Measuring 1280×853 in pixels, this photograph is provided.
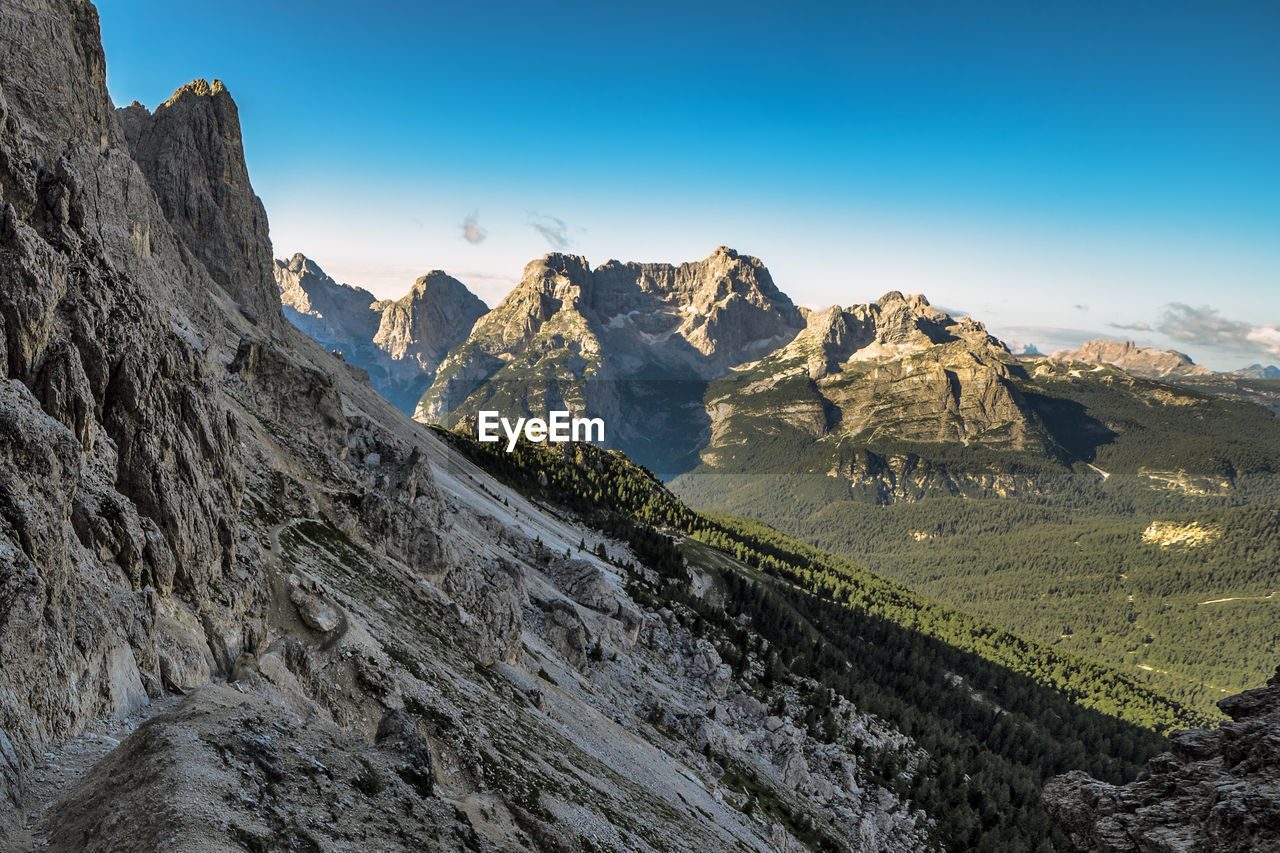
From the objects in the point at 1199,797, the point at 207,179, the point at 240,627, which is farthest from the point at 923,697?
the point at 207,179

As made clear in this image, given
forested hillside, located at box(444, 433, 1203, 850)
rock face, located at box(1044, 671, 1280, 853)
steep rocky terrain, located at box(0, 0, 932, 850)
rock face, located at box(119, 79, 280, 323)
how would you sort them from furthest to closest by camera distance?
rock face, located at box(119, 79, 280, 323), forested hillside, located at box(444, 433, 1203, 850), rock face, located at box(1044, 671, 1280, 853), steep rocky terrain, located at box(0, 0, 932, 850)

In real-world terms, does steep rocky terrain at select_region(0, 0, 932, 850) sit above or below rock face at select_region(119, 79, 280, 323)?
below

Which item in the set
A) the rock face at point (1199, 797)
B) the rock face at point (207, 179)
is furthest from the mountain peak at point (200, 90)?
the rock face at point (1199, 797)

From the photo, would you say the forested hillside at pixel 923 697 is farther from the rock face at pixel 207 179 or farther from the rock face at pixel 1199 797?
the rock face at pixel 207 179

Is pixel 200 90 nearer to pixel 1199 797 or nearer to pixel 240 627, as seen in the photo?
pixel 240 627

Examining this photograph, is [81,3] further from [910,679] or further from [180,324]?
[910,679]

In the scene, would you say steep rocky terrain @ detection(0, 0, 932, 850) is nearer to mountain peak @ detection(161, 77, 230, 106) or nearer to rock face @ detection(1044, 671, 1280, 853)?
rock face @ detection(1044, 671, 1280, 853)

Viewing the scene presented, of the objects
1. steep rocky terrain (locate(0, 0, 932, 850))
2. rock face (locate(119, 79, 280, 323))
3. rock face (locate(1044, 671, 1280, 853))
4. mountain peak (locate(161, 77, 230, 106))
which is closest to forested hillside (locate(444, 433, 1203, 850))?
steep rocky terrain (locate(0, 0, 932, 850))

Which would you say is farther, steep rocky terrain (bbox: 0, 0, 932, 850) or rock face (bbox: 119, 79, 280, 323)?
rock face (bbox: 119, 79, 280, 323)
